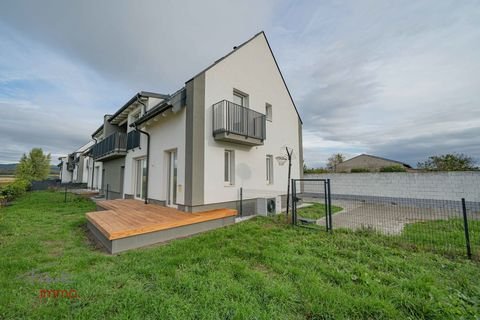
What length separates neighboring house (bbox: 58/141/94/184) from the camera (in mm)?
22672

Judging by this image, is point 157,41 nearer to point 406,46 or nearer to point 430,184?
point 406,46

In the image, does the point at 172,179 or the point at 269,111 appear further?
the point at 269,111

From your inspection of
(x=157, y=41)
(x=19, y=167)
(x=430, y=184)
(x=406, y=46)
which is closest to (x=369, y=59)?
(x=406, y=46)

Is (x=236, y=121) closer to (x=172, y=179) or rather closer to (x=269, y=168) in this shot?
(x=172, y=179)

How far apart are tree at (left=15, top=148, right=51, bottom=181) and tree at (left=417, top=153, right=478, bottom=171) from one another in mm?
49551

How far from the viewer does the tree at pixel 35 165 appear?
27.7 m

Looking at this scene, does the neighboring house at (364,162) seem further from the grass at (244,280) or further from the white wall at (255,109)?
the grass at (244,280)

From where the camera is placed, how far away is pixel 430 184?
10.5 m

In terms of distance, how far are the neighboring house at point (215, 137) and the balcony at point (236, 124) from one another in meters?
0.04

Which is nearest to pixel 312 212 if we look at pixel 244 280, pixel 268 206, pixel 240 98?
pixel 268 206

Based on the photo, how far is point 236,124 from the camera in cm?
722

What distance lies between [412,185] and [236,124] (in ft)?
38.2

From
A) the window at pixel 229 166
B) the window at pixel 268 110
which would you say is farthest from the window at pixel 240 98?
the window at pixel 229 166

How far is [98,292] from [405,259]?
5.17 meters
